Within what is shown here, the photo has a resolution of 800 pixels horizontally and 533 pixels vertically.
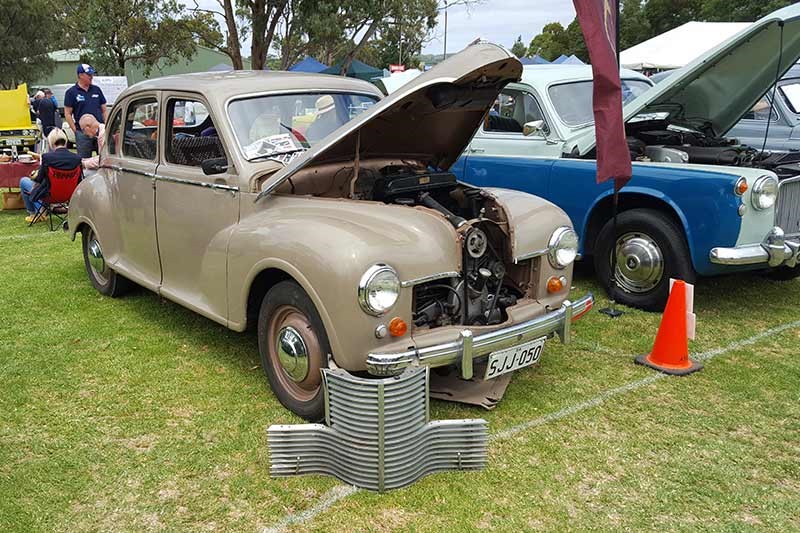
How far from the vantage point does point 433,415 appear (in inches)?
145

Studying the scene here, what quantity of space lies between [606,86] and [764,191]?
147cm

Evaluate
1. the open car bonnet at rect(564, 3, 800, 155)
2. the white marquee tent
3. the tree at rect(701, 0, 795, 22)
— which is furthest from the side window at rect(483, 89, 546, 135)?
the tree at rect(701, 0, 795, 22)

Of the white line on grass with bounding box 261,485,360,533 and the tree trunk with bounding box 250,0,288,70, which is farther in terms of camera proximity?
the tree trunk with bounding box 250,0,288,70

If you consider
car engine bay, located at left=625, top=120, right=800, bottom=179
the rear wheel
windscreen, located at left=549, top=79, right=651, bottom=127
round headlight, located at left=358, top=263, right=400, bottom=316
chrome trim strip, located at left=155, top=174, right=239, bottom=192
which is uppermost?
windscreen, located at left=549, top=79, right=651, bottom=127

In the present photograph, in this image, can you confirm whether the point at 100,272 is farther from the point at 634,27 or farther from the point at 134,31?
the point at 634,27

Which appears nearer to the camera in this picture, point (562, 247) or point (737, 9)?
point (562, 247)

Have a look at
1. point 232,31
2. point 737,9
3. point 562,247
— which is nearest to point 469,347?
point 562,247

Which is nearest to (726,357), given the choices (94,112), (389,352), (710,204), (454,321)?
(710,204)

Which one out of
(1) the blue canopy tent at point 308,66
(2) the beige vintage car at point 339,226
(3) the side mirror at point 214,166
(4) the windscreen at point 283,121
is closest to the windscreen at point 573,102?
(2) the beige vintage car at point 339,226

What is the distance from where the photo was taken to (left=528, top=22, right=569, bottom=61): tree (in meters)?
59.3

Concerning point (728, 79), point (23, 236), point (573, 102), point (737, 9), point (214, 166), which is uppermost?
point (737, 9)

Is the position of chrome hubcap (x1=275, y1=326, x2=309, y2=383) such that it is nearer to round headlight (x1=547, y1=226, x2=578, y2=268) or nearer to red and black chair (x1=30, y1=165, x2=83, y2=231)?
round headlight (x1=547, y1=226, x2=578, y2=268)

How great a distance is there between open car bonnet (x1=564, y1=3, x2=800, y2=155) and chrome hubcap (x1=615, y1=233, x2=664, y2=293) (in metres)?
1.00

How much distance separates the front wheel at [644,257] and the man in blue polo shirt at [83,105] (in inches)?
287
